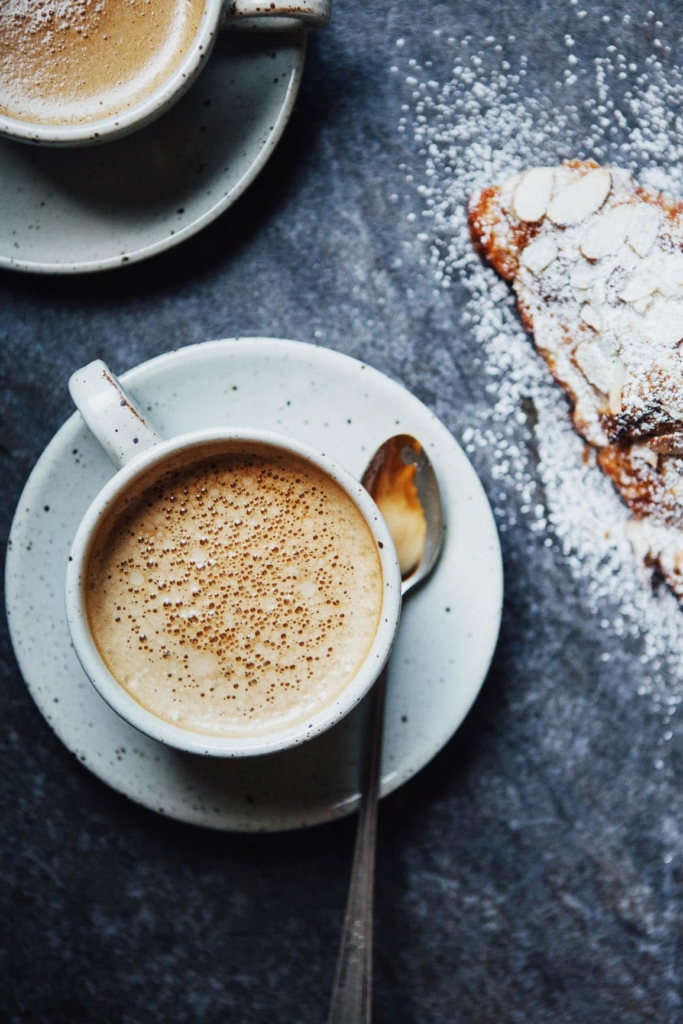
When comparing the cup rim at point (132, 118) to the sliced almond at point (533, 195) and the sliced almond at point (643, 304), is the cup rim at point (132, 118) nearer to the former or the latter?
the sliced almond at point (533, 195)

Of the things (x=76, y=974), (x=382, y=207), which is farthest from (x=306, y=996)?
(x=382, y=207)

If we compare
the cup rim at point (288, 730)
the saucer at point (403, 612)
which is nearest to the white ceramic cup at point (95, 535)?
the cup rim at point (288, 730)

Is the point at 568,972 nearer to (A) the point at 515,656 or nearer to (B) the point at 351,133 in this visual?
(A) the point at 515,656

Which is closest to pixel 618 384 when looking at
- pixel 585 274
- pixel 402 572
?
pixel 585 274

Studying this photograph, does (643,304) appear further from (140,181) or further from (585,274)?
(140,181)

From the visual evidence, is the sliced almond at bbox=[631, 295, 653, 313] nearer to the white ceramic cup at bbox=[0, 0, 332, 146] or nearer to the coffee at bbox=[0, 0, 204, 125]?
the white ceramic cup at bbox=[0, 0, 332, 146]

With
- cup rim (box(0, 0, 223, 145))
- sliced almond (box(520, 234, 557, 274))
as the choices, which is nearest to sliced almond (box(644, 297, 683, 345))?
sliced almond (box(520, 234, 557, 274))
